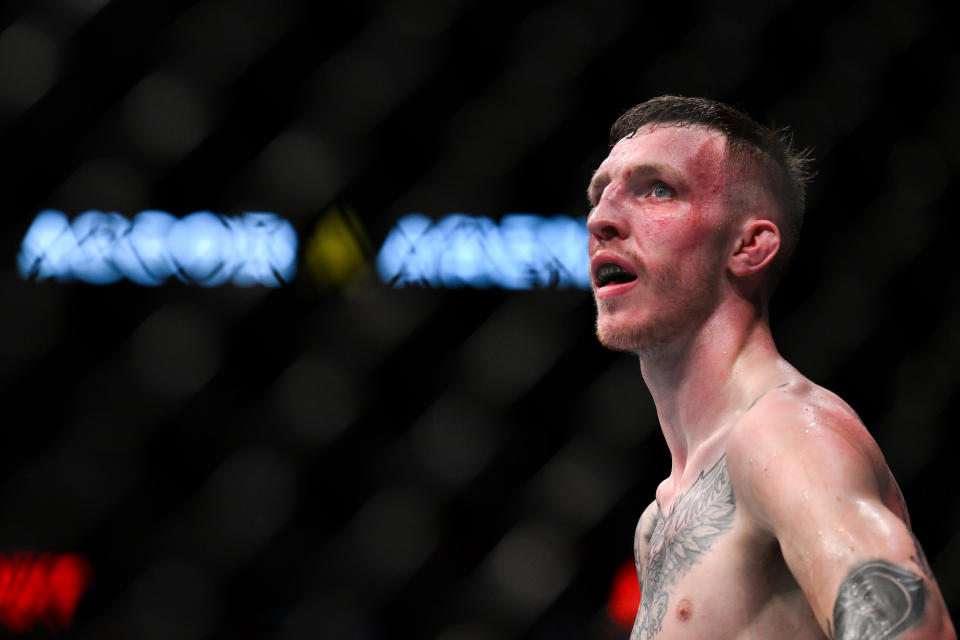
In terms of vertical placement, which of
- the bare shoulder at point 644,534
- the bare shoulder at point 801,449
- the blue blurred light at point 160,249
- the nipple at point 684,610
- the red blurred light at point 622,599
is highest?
the blue blurred light at point 160,249

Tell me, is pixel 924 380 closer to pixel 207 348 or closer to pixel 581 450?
pixel 581 450

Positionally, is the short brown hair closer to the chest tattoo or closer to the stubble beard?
the stubble beard

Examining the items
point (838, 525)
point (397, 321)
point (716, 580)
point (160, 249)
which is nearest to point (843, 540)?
point (838, 525)

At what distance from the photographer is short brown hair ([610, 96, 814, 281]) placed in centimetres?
105

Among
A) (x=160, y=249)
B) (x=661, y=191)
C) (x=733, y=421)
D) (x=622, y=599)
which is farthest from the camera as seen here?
(x=622, y=599)

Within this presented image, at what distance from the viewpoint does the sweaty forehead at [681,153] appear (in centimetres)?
102

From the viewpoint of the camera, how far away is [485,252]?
2953 mm

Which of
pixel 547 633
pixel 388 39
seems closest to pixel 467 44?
pixel 388 39

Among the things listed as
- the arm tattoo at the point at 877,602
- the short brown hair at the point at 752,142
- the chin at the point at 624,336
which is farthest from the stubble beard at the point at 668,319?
the arm tattoo at the point at 877,602

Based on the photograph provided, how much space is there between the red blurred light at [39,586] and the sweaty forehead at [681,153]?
7.58 ft

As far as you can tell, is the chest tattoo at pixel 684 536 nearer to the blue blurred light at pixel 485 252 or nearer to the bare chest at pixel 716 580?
the bare chest at pixel 716 580

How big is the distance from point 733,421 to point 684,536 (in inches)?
4.8

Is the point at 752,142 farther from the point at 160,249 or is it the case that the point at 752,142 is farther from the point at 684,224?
the point at 160,249

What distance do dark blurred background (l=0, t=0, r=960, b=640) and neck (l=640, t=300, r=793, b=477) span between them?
135 centimetres
